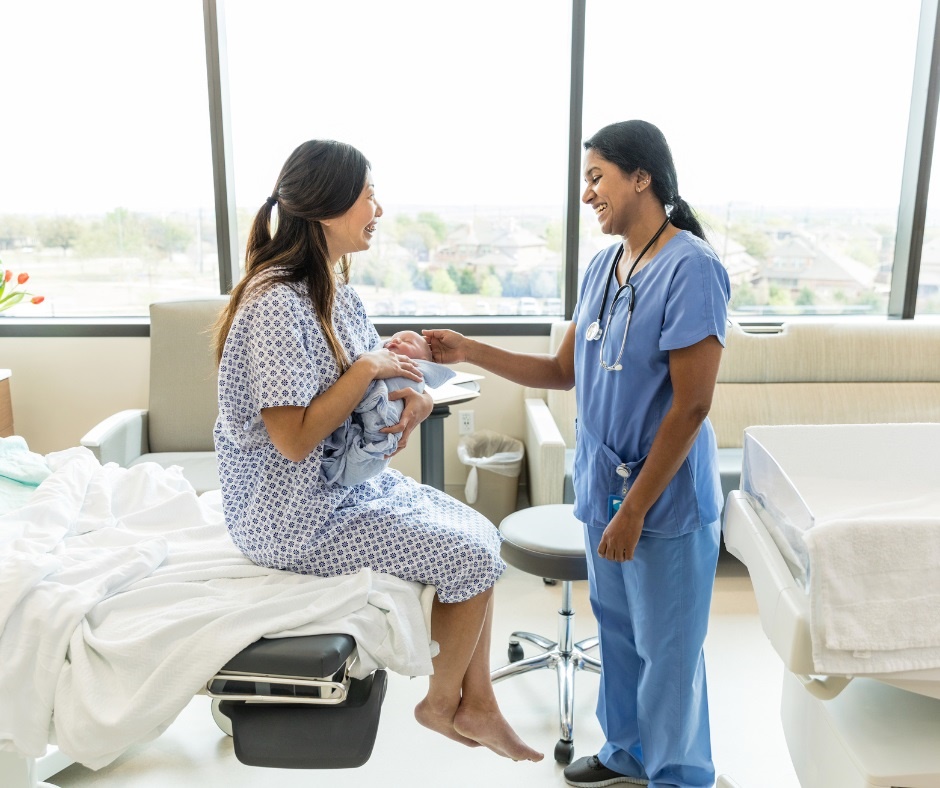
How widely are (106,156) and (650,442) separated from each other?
302 centimetres

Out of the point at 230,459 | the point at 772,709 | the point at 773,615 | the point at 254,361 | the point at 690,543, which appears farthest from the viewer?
the point at 772,709

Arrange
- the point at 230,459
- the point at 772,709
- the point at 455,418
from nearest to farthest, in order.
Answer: the point at 230,459
the point at 772,709
the point at 455,418

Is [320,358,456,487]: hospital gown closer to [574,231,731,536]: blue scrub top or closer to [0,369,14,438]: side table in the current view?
[574,231,731,536]: blue scrub top

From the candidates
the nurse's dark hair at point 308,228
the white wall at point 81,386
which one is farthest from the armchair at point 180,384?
the nurse's dark hair at point 308,228

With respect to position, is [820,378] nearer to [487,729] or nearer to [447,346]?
[447,346]

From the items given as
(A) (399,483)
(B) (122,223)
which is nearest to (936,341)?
(A) (399,483)

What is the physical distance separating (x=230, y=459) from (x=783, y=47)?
318 cm

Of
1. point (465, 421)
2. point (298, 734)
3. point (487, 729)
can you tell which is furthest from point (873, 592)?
point (465, 421)

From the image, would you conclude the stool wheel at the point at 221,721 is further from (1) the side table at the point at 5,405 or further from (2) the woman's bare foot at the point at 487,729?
(1) the side table at the point at 5,405

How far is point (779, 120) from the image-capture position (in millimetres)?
3760

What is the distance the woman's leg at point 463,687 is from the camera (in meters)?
1.63

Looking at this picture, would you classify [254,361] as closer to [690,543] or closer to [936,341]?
[690,543]

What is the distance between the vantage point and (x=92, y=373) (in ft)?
12.2

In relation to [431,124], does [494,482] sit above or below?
below
